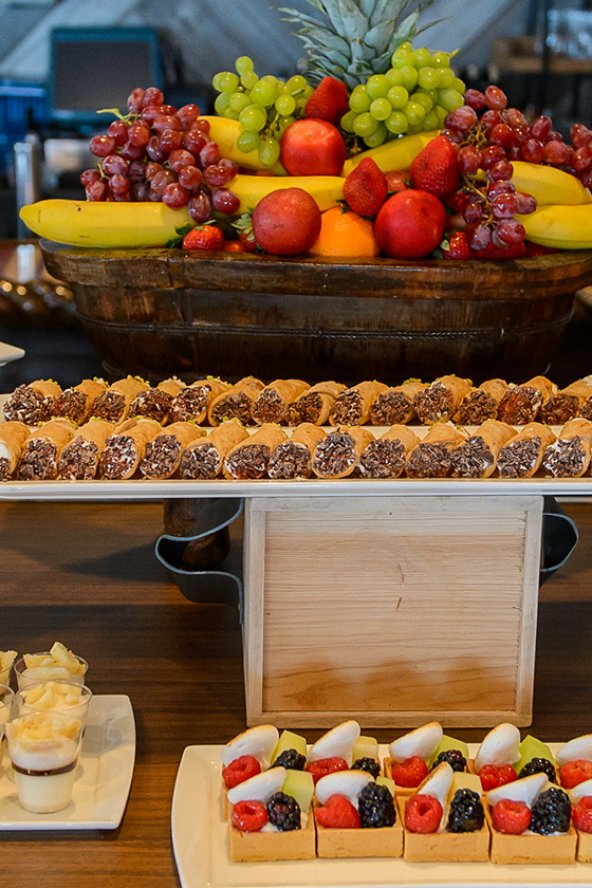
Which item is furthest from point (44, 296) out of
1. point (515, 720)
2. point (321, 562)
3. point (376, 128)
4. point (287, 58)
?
point (287, 58)

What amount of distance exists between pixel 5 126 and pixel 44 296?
14.3ft

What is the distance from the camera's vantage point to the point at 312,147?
7.25 feet

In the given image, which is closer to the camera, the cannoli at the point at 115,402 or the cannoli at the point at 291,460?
the cannoli at the point at 291,460

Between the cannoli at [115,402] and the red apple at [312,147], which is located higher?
the red apple at [312,147]

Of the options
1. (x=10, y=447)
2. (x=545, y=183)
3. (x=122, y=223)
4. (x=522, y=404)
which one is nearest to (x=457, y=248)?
(x=545, y=183)

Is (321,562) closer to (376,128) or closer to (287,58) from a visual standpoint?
(376,128)

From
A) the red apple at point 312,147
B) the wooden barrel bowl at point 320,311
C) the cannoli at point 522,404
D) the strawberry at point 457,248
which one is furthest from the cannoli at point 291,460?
the red apple at point 312,147

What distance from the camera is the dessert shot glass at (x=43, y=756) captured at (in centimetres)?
139

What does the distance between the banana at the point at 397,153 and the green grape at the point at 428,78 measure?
0.31ft

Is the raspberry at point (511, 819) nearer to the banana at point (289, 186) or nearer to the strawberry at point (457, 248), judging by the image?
the strawberry at point (457, 248)

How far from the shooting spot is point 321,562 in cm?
164

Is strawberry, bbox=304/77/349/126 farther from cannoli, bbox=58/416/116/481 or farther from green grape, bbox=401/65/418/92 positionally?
cannoli, bbox=58/416/116/481

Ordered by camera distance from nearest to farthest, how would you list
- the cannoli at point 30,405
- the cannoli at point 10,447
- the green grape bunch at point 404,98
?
the cannoli at point 10,447
the cannoli at point 30,405
the green grape bunch at point 404,98

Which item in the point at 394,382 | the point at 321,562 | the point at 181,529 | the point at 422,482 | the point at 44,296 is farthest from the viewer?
the point at 44,296
